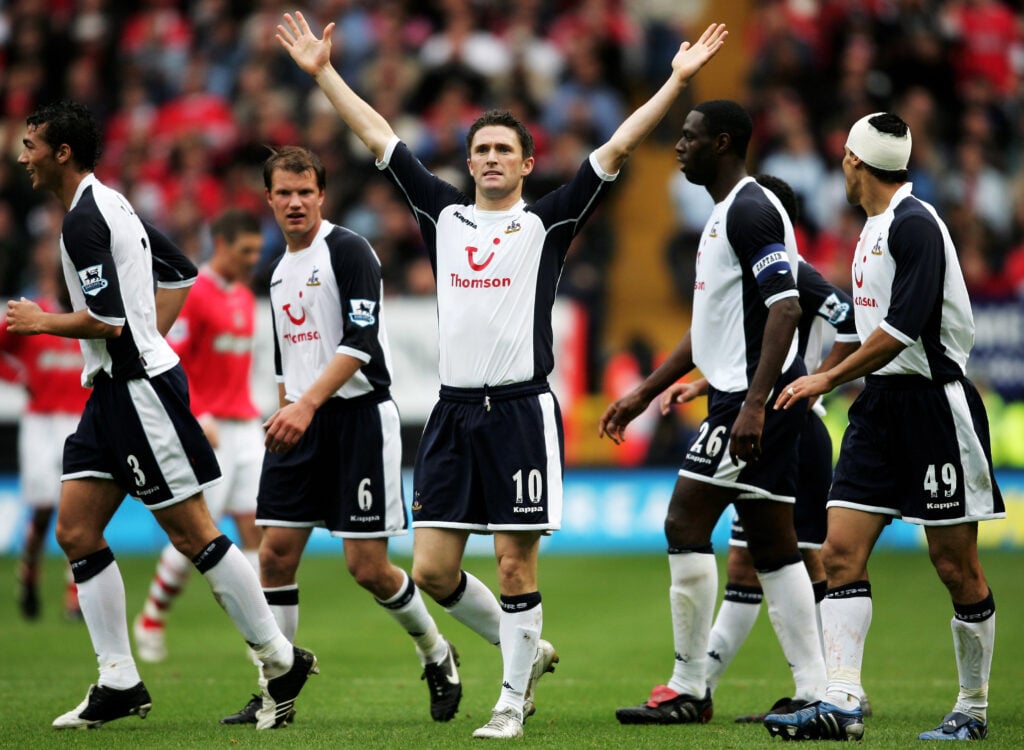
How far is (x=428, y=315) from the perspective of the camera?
17797 mm

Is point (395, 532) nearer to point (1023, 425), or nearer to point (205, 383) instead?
point (205, 383)

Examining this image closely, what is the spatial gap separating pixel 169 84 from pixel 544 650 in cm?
1659

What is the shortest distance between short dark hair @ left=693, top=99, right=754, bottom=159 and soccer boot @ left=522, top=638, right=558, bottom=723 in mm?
2621

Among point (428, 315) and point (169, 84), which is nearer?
point (428, 315)

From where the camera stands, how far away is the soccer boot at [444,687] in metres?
7.67

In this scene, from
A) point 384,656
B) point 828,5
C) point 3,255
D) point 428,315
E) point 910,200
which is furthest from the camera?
point 828,5

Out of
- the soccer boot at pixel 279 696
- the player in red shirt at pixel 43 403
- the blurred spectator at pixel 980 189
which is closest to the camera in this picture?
the soccer boot at pixel 279 696

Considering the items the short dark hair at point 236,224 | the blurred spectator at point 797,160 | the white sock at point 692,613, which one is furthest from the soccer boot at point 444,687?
the blurred spectator at point 797,160

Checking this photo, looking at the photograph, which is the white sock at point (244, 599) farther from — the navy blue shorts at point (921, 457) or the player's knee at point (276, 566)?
the navy blue shorts at point (921, 457)

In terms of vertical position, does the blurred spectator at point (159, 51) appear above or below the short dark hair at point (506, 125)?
above

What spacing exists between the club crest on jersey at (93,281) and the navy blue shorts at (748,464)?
287 cm

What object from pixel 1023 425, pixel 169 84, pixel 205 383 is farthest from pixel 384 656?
pixel 169 84

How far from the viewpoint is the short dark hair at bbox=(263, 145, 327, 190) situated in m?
7.81

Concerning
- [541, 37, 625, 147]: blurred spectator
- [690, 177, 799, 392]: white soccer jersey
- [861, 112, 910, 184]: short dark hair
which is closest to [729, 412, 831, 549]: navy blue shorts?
Result: [690, 177, 799, 392]: white soccer jersey
